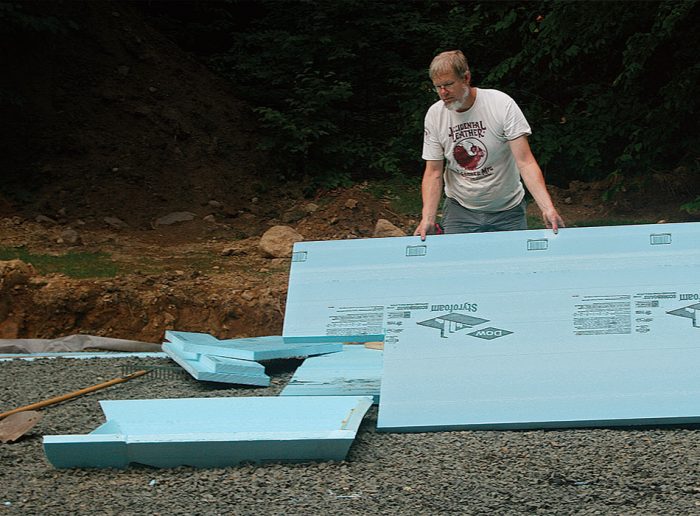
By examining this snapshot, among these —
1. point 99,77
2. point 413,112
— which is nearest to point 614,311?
point 413,112

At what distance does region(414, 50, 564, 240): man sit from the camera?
4.33m

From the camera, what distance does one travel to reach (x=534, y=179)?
4250mm

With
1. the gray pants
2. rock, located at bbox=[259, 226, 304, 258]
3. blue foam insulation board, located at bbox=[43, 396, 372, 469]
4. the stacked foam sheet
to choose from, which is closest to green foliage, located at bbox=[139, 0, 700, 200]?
rock, located at bbox=[259, 226, 304, 258]

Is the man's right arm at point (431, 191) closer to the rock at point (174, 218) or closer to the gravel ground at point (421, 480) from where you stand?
the gravel ground at point (421, 480)

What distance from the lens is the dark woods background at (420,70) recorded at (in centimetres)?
898

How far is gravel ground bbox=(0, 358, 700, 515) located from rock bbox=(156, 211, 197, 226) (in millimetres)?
6046

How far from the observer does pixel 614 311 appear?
4250 mm

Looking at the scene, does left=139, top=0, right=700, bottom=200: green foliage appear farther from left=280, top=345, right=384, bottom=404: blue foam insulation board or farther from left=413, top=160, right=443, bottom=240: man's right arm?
left=280, top=345, right=384, bottom=404: blue foam insulation board

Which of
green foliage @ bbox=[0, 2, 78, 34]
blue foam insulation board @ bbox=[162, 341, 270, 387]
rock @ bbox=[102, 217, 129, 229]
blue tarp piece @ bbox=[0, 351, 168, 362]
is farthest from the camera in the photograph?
rock @ bbox=[102, 217, 129, 229]

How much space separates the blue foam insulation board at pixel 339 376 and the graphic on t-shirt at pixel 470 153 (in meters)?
1.17

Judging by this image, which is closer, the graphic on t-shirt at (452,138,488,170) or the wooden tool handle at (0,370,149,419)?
the graphic on t-shirt at (452,138,488,170)

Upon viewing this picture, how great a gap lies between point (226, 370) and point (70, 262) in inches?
163

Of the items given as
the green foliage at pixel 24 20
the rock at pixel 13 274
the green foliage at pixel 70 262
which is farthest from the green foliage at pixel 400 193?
the rock at pixel 13 274

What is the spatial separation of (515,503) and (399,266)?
5.47 ft
